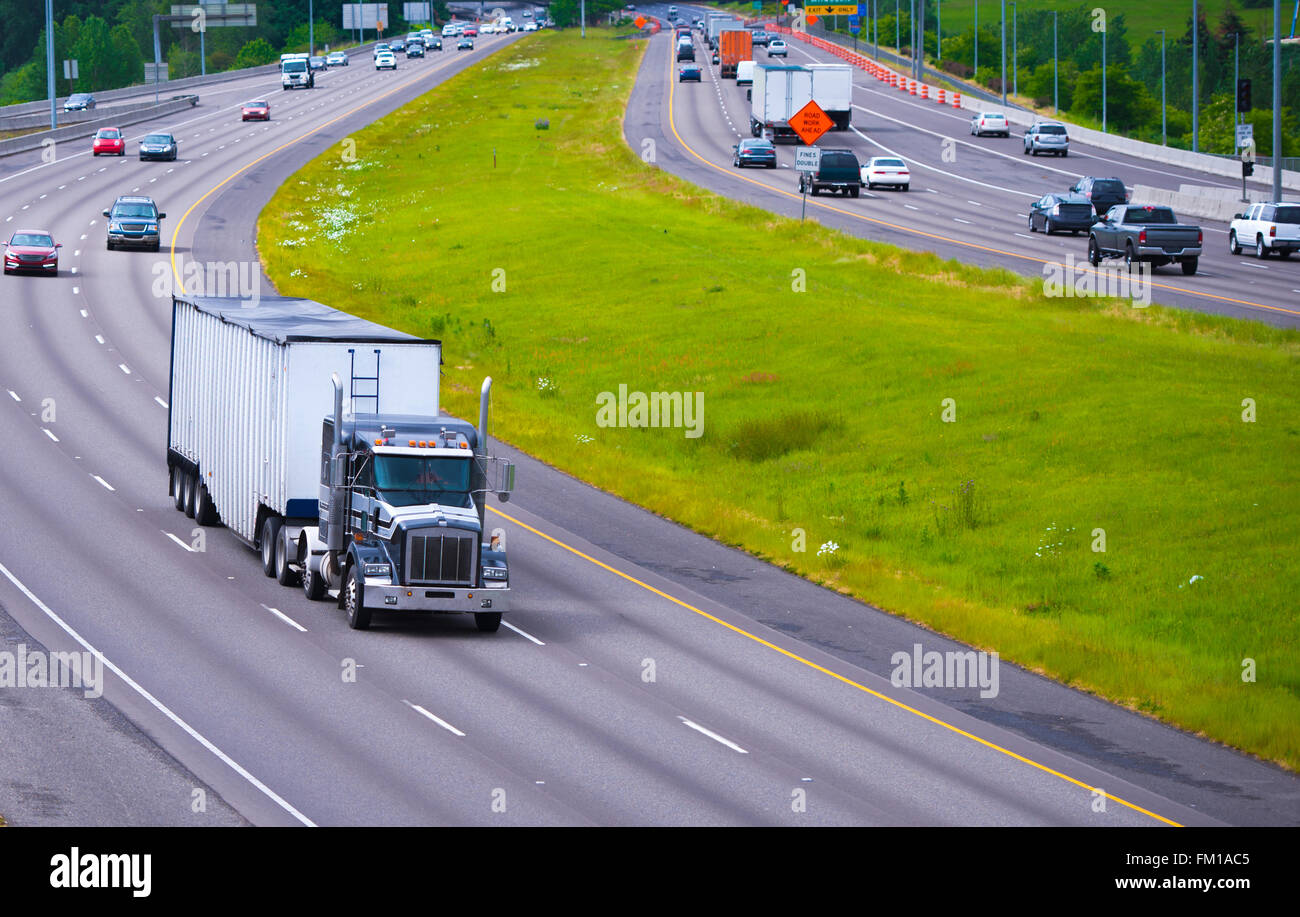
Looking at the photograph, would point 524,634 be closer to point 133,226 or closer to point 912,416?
point 912,416

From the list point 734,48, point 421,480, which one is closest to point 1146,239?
point 421,480

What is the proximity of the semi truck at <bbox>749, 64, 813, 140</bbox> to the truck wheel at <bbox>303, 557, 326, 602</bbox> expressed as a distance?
7322cm

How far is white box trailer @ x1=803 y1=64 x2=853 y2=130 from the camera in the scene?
97938mm

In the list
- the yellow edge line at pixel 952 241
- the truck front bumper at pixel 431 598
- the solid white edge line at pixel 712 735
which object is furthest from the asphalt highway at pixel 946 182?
the solid white edge line at pixel 712 735

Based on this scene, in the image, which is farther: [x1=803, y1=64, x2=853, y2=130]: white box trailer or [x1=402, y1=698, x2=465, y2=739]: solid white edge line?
[x1=803, y1=64, x2=853, y2=130]: white box trailer

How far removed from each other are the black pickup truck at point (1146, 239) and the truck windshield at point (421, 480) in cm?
3660

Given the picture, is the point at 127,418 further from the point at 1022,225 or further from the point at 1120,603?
the point at 1022,225

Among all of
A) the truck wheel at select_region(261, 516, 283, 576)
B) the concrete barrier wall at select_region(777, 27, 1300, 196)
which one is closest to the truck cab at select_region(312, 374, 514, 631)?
the truck wheel at select_region(261, 516, 283, 576)

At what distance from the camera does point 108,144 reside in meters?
90.6

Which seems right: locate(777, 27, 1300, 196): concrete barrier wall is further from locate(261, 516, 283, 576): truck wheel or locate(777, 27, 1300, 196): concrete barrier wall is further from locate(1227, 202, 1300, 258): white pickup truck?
locate(261, 516, 283, 576): truck wheel

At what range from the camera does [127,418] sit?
3888cm

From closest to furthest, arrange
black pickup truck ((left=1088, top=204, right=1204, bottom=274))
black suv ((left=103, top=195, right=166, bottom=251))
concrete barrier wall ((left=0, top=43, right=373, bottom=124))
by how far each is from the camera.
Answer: black pickup truck ((left=1088, top=204, right=1204, bottom=274)) → black suv ((left=103, top=195, right=166, bottom=251)) → concrete barrier wall ((left=0, top=43, right=373, bottom=124))

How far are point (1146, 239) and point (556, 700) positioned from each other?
39520 millimetres

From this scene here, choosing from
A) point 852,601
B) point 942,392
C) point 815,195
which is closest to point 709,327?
point 942,392
